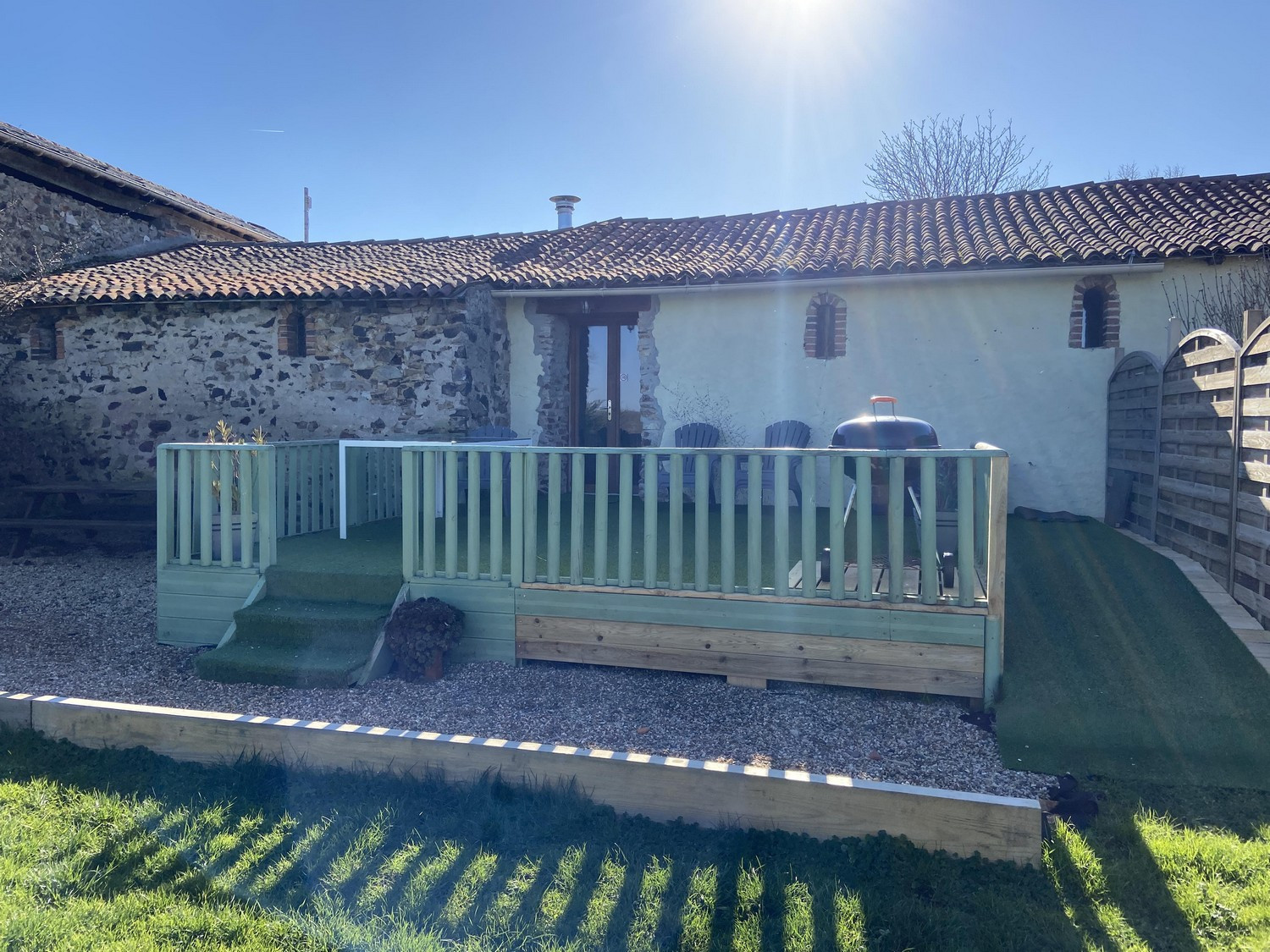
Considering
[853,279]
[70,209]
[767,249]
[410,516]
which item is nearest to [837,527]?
[410,516]

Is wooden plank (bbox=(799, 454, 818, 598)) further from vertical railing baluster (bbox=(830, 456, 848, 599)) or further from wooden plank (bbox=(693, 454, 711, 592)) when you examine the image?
wooden plank (bbox=(693, 454, 711, 592))

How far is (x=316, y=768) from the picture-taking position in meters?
3.39

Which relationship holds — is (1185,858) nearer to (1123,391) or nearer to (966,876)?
(966,876)

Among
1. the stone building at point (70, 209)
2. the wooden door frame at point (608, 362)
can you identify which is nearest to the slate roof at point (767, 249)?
the wooden door frame at point (608, 362)

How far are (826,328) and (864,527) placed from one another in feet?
16.7

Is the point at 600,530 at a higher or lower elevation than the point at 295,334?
lower

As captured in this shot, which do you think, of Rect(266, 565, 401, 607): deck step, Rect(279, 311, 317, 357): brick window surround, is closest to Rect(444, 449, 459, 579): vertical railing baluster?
Rect(266, 565, 401, 607): deck step

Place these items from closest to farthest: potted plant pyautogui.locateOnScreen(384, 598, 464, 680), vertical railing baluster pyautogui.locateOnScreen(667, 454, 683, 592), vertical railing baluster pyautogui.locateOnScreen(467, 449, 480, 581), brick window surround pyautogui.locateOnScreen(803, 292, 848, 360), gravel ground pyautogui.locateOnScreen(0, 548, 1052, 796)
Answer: gravel ground pyautogui.locateOnScreen(0, 548, 1052, 796)
vertical railing baluster pyautogui.locateOnScreen(667, 454, 683, 592)
potted plant pyautogui.locateOnScreen(384, 598, 464, 680)
vertical railing baluster pyautogui.locateOnScreen(467, 449, 480, 581)
brick window surround pyautogui.locateOnScreen(803, 292, 848, 360)

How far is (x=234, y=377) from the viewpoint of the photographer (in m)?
9.95

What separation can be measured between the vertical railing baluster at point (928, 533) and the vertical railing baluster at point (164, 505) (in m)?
4.59

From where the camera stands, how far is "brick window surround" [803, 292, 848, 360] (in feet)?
29.2

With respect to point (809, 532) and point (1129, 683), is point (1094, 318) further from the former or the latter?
point (809, 532)

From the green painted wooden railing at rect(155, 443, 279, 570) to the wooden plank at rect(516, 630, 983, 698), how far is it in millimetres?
1847

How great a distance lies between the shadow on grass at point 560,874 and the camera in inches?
96.3
